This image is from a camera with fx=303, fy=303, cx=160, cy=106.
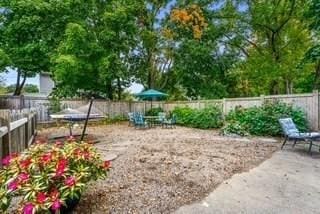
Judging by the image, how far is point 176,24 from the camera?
69.6 feet

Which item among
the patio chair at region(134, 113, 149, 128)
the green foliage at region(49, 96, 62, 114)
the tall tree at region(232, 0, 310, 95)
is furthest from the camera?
the tall tree at region(232, 0, 310, 95)

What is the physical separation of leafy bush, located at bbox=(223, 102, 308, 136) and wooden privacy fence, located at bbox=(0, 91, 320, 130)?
0.32m

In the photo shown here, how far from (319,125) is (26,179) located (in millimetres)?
10058

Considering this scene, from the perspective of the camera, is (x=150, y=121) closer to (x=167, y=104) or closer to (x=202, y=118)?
(x=202, y=118)

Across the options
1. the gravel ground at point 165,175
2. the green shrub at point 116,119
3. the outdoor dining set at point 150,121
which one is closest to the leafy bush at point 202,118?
the outdoor dining set at point 150,121

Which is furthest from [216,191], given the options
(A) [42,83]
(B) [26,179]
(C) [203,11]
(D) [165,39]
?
(A) [42,83]

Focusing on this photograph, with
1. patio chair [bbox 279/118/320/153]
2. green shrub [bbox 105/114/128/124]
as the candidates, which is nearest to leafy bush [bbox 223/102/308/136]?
patio chair [bbox 279/118/320/153]

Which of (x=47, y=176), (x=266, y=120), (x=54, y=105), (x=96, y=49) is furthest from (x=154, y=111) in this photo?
(x=47, y=176)

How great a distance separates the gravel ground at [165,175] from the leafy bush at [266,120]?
236cm

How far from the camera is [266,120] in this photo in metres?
11.4

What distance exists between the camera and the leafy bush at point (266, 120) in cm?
1076

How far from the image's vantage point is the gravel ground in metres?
4.09

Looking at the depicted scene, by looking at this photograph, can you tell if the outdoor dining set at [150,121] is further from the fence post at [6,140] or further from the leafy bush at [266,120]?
the fence post at [6,140]

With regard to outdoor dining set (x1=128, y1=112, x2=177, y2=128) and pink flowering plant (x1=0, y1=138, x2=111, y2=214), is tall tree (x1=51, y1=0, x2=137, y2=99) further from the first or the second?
pink flowering plant (x1=0, y1=138, x2=111, y2=214)
